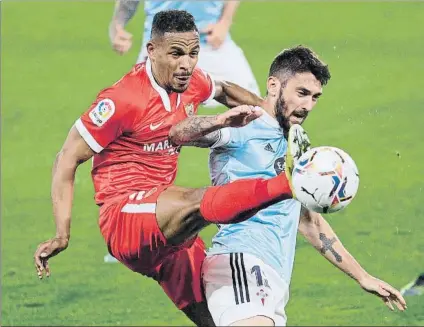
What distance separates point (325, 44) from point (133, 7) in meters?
5.66

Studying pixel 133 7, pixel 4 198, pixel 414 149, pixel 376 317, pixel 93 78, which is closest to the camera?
pixel 376 317

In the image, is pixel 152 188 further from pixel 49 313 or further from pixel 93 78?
pixel 93 78

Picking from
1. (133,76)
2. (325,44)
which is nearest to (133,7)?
(133,76)

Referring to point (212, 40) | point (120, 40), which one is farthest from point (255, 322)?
point (212, 40)

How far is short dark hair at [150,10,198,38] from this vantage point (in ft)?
22.7

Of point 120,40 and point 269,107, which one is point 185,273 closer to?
point 269,107

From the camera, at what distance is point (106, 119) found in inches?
267

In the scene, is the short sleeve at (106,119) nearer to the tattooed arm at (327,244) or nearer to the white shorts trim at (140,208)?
the white shorts trim at (140,208)

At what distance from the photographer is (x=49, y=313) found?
9.83m

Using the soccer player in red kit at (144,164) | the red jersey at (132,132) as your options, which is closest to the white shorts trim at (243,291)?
the soccer player in red kit at (144,164)

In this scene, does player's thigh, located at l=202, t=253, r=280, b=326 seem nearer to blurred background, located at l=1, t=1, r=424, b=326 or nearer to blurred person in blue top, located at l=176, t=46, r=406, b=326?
blurred person in blue top, located at l=176, t=46, r=406, b=326

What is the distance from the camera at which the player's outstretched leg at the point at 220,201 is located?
6020mm

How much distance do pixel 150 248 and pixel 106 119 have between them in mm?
713

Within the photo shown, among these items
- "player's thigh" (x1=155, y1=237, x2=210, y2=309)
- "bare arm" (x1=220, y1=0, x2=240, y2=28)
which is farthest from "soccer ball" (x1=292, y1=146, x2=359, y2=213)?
"bare arm" (x1=220, y1=0, x2=240, y2=28)
